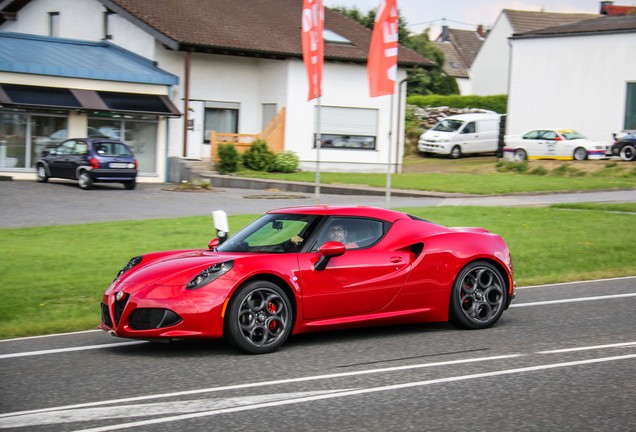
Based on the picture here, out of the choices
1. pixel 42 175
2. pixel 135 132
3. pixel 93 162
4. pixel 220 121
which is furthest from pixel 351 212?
pixel 220 121

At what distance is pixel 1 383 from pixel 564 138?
1188 inches

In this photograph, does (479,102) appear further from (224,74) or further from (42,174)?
(42,174)

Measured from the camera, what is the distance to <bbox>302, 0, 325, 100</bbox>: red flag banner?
13.2 metres

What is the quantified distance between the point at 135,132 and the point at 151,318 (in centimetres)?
2348

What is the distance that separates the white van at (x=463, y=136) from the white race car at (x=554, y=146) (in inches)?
160

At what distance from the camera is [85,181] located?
915 inches

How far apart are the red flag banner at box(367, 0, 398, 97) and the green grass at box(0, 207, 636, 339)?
3.52 metres

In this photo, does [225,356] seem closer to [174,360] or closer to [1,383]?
[174,360]

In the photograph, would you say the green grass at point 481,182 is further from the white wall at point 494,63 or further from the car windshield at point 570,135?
the white wall at point 494,63

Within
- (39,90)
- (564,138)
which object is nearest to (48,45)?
(39,90)

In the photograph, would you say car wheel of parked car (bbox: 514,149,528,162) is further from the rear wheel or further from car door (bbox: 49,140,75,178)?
the rear wheel

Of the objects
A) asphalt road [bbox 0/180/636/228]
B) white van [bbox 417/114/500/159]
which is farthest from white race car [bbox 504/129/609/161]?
asphalt road [bbox 0/180/636/228]

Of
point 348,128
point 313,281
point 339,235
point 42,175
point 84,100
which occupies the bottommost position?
point 313,281

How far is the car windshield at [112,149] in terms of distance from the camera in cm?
2364
